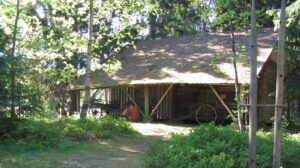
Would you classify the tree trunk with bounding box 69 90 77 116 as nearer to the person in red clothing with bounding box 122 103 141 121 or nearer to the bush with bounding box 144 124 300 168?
the person in red clothing with bounding box 122 103 141 121

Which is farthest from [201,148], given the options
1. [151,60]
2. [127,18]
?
[151,60]

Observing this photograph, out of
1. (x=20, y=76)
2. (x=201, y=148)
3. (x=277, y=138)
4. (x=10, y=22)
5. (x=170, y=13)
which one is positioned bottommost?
(x=201, y=148)

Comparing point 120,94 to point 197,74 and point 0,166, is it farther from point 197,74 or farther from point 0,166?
point 0,166

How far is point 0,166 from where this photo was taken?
6523 millimetres

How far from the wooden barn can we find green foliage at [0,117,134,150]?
3192 millimetres

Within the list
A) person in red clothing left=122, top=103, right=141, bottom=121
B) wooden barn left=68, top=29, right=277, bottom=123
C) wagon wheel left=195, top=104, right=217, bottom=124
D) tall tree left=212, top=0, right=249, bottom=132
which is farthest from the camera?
person in red clothing left=122, top=103, right=141, bottom=121

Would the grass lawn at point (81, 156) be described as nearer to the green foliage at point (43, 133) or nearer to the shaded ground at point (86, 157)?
the shaded ground at point (86, 157)

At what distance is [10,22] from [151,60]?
25.7 ft

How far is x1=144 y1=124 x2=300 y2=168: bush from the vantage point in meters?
4.98

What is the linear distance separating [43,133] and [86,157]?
1906 mm

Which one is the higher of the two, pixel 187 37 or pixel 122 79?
pixel 187 37

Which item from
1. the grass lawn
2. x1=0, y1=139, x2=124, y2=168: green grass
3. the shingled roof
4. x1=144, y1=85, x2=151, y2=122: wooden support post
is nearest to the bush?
the grass lawn

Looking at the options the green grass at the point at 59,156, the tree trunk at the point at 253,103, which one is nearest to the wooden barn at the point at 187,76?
the green grass at the point at 59,156

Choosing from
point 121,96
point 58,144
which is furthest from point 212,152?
point 121,96
